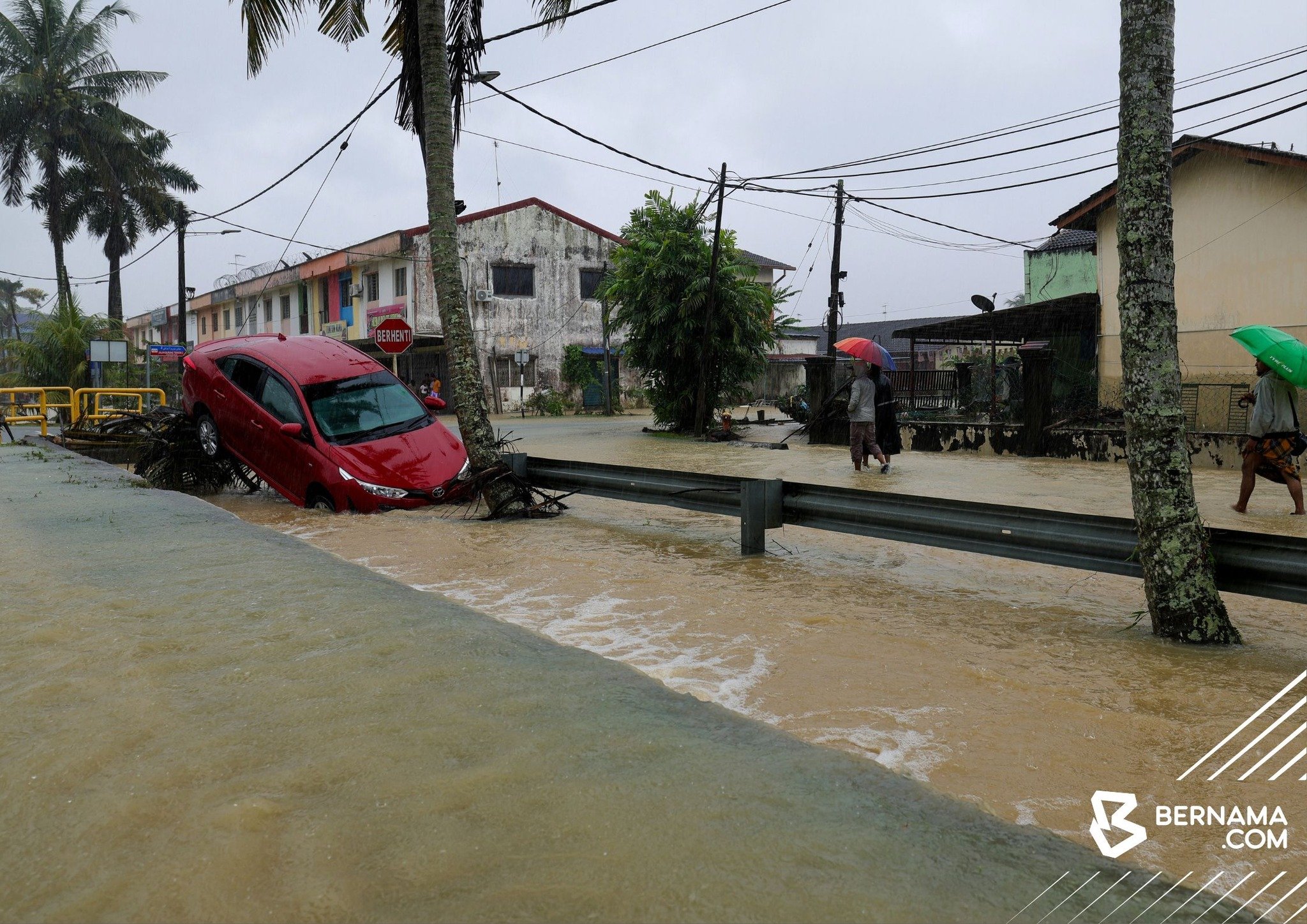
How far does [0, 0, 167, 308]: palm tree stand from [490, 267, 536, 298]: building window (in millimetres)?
15059

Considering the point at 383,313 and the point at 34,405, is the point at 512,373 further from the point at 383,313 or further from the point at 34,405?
the point at 34,405

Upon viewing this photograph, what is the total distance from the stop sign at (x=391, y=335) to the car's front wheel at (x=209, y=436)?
8.21 metres

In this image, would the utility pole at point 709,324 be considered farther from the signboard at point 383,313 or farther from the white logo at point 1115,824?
the white logo at point 1115,824

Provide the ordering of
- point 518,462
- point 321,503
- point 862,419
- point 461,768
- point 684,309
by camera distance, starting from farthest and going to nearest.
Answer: point 684,309 < point 862,419 < point 321,503 < point 518,462 < point 461,768

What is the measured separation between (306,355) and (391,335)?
9.85 metres

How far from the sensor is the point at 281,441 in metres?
11.6

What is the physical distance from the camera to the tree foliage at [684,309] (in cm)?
2545

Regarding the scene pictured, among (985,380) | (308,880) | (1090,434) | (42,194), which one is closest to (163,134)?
(42,194)

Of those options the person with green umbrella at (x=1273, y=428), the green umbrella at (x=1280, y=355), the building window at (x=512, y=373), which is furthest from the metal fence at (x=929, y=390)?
the building window at (x=512, y=373)

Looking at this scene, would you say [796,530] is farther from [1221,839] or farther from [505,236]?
[505,236]

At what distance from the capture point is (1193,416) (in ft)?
55.3

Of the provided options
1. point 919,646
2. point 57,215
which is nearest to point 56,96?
point 57,215

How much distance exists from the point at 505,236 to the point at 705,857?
1639 inches

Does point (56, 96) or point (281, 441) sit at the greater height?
point (56, 96)
